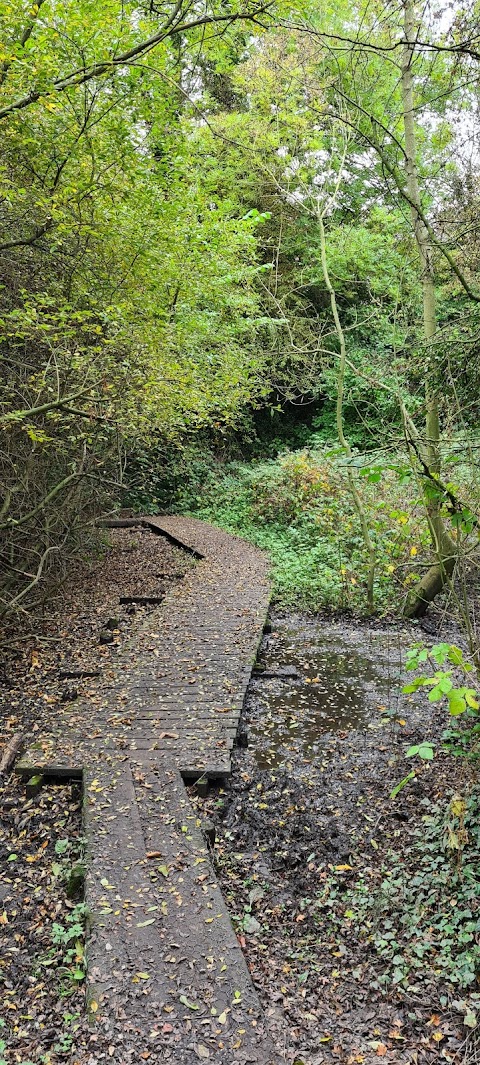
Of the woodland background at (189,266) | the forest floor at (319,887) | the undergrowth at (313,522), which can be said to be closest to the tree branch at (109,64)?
the woodland background at (189,266)

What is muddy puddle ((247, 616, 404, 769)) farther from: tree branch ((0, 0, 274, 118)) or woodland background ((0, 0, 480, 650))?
tree branch ((0, 0, 274, 118))

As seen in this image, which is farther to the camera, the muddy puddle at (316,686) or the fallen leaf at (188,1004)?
the muddy puddle at (316,686)

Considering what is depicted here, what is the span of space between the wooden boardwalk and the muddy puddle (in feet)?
1.29

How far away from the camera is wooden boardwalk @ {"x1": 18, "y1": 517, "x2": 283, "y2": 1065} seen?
2.40 meters

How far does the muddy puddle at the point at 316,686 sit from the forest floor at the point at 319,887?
0.10 feet

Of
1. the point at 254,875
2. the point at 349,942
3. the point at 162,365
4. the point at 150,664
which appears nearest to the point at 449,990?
the point at 349,942

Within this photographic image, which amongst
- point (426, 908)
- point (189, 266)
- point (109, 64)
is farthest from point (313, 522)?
point (426, 908)

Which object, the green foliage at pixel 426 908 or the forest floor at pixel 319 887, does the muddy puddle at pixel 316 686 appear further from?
the green foliage at pixel 426 908

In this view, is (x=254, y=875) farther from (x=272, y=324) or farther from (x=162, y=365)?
(x=272, y=324)

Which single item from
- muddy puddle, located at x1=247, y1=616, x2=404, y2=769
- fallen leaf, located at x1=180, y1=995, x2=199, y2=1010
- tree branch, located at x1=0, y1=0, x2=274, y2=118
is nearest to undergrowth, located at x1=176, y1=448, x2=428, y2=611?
muddy puddle, located at x1=247, y1=616, x2=404, y2=769

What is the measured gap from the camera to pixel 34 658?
6.52 metres

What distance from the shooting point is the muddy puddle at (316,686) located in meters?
5.14

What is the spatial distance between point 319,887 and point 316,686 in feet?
9.09

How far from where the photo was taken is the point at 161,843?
3344 mm
